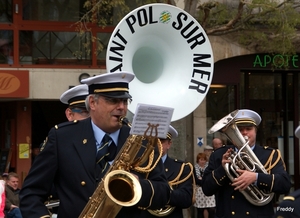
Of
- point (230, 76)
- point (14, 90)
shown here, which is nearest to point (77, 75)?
point (14, 90)

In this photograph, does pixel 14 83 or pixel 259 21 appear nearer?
pixel 259 21

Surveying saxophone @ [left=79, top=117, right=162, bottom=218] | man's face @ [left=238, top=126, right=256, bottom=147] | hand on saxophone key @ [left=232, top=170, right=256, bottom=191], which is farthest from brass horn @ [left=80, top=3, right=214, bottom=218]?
saxophone @ [left=79, top=117, right=162, bottom=218]

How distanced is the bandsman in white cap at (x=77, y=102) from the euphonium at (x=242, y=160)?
1.52 m

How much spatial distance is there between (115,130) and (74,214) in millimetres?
579

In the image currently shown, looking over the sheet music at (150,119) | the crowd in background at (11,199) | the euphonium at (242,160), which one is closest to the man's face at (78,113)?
the euphonium at (242,160)

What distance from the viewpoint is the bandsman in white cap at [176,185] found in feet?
24.8

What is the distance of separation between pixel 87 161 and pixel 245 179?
9.03 feet

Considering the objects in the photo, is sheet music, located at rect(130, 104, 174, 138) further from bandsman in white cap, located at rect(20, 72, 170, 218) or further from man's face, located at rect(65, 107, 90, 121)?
man's face, located at rect(65, 107, 90, 121)

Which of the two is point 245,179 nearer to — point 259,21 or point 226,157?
point 226,157

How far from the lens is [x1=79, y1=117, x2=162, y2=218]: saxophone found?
14.5 ft

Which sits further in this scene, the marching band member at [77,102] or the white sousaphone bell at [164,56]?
the white sousaphone bell at [164,56]

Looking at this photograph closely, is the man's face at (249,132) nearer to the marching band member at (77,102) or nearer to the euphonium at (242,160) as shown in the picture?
the euphonium at (242,160)

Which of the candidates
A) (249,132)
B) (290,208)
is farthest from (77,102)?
(290,208)

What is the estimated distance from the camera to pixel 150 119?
455 centimetres
